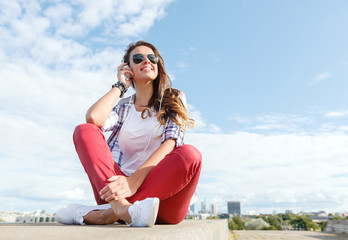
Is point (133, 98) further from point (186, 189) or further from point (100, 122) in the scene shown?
point (186, 189)

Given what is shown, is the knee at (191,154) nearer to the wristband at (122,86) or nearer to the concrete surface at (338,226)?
the wristband at (122,86)

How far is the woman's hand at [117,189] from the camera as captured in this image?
5.39ft

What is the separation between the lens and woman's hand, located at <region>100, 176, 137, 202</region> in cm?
164

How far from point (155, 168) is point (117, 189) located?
1.02ft

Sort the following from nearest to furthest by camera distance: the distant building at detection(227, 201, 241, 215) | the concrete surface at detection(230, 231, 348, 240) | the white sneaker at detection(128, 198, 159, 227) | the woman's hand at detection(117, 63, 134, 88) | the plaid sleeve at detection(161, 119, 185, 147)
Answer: the white sneaker at detection(128, 198, 159, 227), the plaid sleeve at detection(161, 119, 185, 147), the woman's hand at detection(117, 63, 134, 88), the concrete surface at detection(230, 231, 348, 240), the distant building at detection(227, 201, 241, 215)

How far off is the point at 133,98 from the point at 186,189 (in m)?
1.25

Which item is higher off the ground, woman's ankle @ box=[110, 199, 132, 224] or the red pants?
the red pants

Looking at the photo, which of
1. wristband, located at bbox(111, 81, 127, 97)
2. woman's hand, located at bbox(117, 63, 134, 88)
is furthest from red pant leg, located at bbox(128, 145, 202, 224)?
woman's hand, located at bbox(117, 63, 134, 88)

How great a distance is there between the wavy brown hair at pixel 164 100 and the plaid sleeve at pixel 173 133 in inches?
Answer: 1.5

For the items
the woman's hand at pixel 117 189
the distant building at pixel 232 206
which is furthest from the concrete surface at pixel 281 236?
the distant building at pixel 232 206

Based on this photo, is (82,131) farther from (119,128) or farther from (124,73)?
(124,73)

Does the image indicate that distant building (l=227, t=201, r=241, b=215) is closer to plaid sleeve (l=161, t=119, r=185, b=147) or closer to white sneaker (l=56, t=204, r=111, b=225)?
plaid sleeve (l=161, t=119, r=185, b=147)

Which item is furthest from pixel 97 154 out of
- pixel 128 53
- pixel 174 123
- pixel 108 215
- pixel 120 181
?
pixel 128 53

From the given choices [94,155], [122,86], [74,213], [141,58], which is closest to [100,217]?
[74,213]
